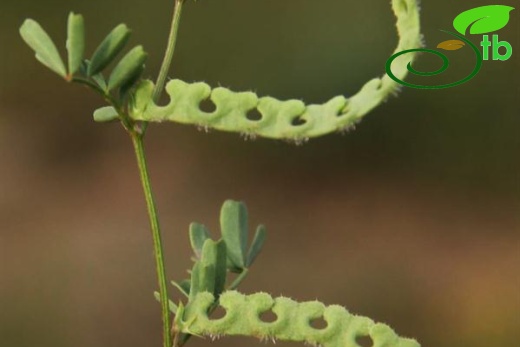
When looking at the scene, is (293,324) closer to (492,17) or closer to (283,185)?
(492,17)

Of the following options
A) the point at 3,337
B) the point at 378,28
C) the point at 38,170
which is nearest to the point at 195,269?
the point at 3,337

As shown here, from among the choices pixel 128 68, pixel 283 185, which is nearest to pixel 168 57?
pixel 128 68

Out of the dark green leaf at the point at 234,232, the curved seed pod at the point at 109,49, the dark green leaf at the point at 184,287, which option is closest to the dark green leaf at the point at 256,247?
the dark green leaf at the point at 234,232

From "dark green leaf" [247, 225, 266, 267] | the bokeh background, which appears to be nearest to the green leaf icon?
"dark green leaf" [247, 225, 266, 267]

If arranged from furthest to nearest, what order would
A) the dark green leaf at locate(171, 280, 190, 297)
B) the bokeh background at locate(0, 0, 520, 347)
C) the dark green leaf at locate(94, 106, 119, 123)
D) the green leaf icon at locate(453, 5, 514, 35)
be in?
1. the bokeh background at locate(0, 0, 520, 347)
2. the green leaf icon at locate(453, 5, 514, 35)
3. the dark green leaf at locate(171, 280, 190, 297)
4. the dark green leaf at locate(94, 106, 119, 123)

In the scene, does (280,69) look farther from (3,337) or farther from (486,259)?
(3,337)

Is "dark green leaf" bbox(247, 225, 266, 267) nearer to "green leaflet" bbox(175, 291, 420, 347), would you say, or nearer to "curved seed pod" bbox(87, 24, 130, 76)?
"green leaflet" bbox(175, 291, 420, 347)
